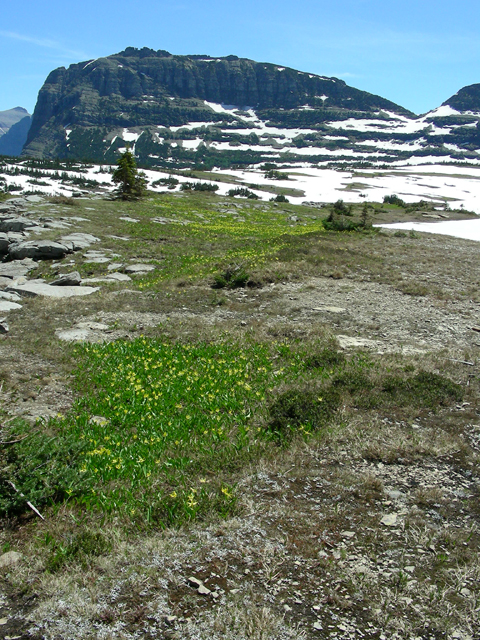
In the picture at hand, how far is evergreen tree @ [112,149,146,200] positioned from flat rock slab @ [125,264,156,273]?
2876cm

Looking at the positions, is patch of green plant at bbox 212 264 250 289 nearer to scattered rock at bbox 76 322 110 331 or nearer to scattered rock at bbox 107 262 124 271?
scattered rock at bbox 107 262 124 271

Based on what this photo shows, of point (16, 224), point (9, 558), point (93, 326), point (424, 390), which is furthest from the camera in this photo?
point (16, 224)

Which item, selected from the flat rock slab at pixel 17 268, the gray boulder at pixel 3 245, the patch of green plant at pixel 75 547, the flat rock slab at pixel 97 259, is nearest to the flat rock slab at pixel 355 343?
the patch of green plant at pixel 75 547

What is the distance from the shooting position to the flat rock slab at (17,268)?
19.6 m

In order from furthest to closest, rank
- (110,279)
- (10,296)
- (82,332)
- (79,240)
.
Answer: (79,240) < (110,279) < (10,296) < (82,332)

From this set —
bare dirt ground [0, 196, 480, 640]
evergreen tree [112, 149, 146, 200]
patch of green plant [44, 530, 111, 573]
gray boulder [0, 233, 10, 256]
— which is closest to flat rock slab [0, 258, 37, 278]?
gray boulder [0, 233, 10, 256]

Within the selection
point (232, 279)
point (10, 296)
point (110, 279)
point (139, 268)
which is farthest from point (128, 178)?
point (10, 296)

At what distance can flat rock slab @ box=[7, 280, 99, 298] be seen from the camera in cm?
1544

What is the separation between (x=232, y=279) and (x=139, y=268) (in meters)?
5.55

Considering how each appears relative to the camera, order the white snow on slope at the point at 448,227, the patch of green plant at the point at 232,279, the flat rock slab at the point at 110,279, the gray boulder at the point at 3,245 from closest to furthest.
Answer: the patch of green plant at the point at 232,279 < the flat rock slab at the point at 110,279 < the gray boulder at the point at 3,245 < the white snow on slope at the point at 448,227

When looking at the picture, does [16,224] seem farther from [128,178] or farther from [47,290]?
[128,178]

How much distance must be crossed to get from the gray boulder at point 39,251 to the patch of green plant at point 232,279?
10117 mm

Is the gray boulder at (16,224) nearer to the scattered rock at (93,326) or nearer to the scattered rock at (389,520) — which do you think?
the scattered rock at (93,326)

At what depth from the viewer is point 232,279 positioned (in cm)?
1703
